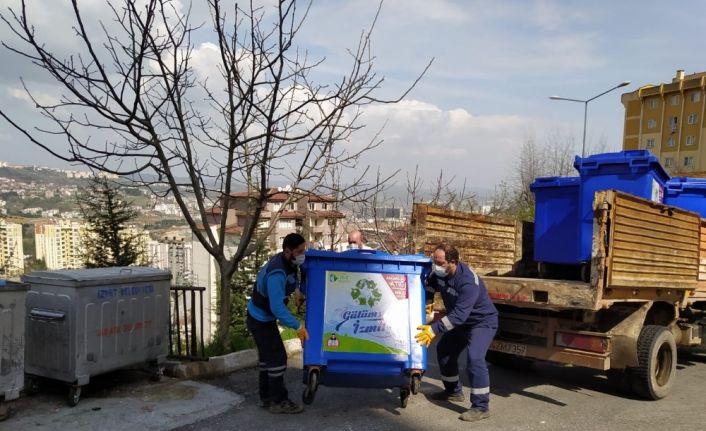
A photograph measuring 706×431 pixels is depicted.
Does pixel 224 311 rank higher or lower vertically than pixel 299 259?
lower

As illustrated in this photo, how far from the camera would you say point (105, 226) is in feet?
64.8

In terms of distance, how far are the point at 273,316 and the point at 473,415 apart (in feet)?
6.45

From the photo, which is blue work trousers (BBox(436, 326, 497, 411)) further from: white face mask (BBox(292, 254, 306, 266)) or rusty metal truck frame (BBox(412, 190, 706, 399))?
white face mask (BBox(292, 254, 306, 266))

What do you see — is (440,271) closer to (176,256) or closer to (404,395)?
(404,395)

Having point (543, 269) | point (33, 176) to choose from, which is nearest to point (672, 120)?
point (33, 176)

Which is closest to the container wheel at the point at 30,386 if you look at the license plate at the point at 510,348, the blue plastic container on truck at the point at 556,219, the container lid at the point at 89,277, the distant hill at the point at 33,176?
the container lid at the point at 89,277

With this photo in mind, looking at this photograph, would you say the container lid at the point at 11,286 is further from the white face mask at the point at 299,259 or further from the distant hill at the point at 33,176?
the distant hill at the point at 33,176

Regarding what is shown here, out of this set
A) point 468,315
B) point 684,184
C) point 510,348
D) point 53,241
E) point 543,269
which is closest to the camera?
point 468,315

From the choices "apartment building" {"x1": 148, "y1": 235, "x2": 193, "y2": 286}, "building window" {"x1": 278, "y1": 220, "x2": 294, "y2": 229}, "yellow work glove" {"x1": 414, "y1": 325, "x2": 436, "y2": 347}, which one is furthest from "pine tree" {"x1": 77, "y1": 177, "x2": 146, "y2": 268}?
"building window" {"x1": 278, "y1": 220, "x2": 294, "y2": 229}

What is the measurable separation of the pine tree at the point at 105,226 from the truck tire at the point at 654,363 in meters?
17.5

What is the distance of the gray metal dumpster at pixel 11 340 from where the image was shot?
403 cm

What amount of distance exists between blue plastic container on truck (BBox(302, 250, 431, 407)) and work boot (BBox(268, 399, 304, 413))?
25 cm

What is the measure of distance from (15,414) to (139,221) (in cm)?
1817

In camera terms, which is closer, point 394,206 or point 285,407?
point 285,407
